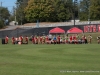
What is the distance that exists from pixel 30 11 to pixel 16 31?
47.4 meters

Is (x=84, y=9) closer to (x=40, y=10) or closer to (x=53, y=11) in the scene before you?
(x=53, y=11)

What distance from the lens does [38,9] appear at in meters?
105

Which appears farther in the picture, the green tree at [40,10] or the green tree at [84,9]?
the green tree at [84,9]

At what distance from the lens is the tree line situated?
337 ft

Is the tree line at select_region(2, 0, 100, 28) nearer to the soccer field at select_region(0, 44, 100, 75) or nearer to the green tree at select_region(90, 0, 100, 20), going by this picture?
the green tree at select_region(90, 0, 100, 20)

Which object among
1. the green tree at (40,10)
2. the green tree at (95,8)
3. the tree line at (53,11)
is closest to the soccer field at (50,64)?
the tree line at (53,11)

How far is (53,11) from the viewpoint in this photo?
353ft

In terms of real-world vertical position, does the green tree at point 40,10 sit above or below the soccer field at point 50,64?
→ above

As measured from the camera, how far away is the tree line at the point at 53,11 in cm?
10275

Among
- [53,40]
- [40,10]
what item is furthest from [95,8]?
[53,40]

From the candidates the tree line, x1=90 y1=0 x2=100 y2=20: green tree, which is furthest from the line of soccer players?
x1=90 y1=0 x2=100 y2=20: green tree

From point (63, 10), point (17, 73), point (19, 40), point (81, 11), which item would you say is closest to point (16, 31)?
point (19, 40)

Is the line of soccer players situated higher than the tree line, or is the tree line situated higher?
the tree line

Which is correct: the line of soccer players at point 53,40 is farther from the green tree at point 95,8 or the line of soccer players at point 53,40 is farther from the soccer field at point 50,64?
the green tree at point 95,8
